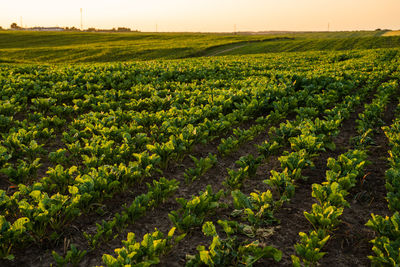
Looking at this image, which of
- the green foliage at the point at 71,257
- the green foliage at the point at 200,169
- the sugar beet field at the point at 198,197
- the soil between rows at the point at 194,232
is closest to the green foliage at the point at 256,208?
the sugar beet field at the point at 198,197

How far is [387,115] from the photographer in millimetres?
10383

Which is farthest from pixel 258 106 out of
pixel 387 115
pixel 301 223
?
pixel 301 223

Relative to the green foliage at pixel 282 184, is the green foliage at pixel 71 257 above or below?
below

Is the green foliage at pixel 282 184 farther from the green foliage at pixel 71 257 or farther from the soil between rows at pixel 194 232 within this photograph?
the green foliage at pixel 71 257

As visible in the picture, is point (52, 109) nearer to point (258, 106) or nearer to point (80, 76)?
point (80, 76)

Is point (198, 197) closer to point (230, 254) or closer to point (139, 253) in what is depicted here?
point (230, 254)

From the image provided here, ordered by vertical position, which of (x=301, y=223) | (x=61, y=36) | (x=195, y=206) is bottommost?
(x=301, y=223)

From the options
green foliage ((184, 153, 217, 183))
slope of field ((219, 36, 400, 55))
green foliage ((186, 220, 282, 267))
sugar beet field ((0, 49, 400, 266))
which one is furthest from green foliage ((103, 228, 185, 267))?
slope of field ((219, 36, 400, 55))

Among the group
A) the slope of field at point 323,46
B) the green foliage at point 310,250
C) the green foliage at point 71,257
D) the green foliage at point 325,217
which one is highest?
the slope of field at point 323,46

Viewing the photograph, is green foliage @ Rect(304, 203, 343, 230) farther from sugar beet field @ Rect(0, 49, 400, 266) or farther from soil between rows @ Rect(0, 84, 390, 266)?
soil between rows @ Rect(0, 84, 390, 266)

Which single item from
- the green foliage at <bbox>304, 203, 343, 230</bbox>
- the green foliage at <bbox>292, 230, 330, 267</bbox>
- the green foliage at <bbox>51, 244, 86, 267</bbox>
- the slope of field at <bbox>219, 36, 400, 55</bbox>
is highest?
the slope of field at <bbox>219, 36, 400, 55</bbox>

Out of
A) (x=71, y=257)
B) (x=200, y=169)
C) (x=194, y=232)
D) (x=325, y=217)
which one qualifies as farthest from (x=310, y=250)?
(x=71, y=257)

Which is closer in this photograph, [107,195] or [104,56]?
[107,195]

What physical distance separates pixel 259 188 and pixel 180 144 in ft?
6.74
